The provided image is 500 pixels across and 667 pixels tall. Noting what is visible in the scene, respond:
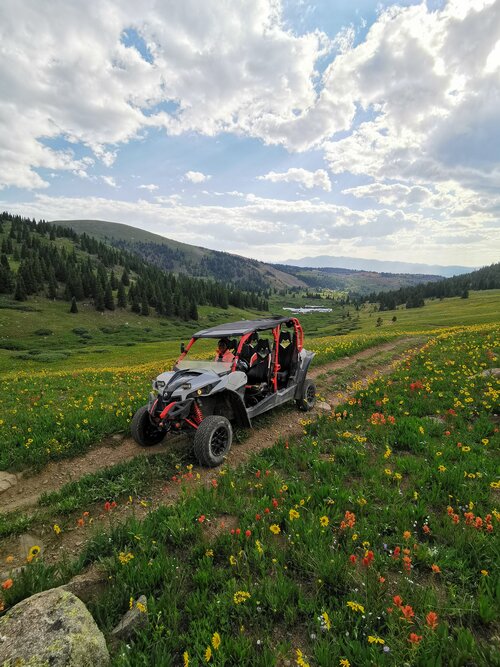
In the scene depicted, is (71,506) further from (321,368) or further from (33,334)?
(33,334)

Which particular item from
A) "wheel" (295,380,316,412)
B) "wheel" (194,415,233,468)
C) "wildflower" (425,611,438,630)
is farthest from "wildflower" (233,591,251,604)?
"wheel" (295,380,316,412)

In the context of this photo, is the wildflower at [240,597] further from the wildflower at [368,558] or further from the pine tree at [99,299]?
the pine tree at [99,299]

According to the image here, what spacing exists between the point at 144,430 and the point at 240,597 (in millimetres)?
5478

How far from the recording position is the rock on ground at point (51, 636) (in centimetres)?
281

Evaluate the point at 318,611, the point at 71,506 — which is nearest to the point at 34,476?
the point at 71,506

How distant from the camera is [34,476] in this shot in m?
7.46

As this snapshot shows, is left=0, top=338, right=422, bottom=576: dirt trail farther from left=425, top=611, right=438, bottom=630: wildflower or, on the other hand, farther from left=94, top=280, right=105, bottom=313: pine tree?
left=94, top=280, right=105, bottom=313: pine tree

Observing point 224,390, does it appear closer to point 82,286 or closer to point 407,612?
point 407,612

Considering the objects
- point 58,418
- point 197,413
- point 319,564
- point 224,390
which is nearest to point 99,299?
point 58,418

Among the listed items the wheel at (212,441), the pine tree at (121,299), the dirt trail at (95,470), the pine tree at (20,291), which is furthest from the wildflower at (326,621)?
the pine tree at (121,299)

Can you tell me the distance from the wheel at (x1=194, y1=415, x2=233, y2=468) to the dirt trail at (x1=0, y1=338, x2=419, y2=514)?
1.12 ft

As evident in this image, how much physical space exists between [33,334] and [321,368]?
98.1m

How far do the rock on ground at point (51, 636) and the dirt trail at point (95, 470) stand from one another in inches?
71.8

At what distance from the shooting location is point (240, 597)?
370cm
